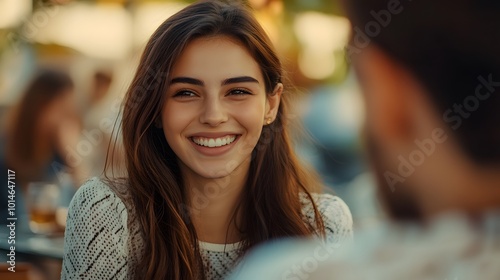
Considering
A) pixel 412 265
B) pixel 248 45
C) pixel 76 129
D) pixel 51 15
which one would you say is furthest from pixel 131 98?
pixel 51 15

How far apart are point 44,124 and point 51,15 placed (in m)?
0.52

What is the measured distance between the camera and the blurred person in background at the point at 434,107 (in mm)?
3068

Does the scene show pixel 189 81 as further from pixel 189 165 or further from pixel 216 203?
pixel 216 203

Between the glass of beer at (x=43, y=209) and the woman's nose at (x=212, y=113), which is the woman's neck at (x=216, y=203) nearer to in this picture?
the woman's nose at (x=212, y=113)

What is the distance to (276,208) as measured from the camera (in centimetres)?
179

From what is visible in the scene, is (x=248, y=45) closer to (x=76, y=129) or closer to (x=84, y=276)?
(x=84, y=276)

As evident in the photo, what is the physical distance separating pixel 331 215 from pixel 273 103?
0.33m

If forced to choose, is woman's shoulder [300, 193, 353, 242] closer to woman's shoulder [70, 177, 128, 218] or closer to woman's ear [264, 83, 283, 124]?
woman's ear [264, 83, 283, 124]

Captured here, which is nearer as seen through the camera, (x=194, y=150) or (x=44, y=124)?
(x=194, y=150)

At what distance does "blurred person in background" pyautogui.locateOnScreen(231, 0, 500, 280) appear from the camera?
121 inches

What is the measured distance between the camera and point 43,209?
104 inches

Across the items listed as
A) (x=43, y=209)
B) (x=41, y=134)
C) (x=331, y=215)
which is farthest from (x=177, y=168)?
(x=41, y=134)

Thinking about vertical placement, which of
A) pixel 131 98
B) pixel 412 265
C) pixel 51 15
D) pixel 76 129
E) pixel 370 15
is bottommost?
pixel 412 265

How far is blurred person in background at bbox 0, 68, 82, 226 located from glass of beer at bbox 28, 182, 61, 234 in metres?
0.44
